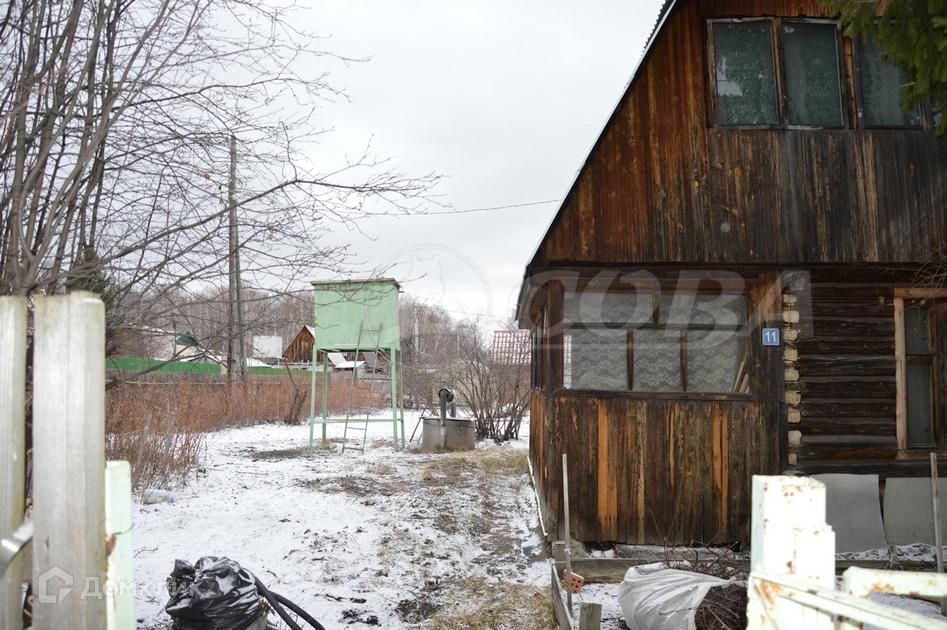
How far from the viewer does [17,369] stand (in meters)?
1.72

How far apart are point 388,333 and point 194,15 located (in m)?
9.62

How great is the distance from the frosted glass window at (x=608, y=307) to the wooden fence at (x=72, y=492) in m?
5.20

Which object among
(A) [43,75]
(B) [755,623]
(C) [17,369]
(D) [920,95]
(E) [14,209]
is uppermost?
(D) [920,95]

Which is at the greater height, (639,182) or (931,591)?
(639,182)

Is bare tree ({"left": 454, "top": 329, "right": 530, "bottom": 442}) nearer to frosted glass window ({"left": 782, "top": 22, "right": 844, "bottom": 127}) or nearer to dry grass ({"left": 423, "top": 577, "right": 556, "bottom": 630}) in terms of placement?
dry grass ({"left": 423, "top": 577, "right": 556, "bottom": 630})

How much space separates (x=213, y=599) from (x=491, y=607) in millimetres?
2336

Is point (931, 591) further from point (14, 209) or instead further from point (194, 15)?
point (194, 15)

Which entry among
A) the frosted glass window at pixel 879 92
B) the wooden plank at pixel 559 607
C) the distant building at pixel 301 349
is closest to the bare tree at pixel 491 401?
the frosted glass window at pixel 879 92

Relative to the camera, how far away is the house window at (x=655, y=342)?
6.37 metres

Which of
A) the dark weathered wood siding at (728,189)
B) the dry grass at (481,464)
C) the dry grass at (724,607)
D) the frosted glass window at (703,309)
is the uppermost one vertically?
the dark weathered wood siding at (728,189)

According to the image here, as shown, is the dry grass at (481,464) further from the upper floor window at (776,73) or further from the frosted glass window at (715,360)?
the upper floor window at (776,73)

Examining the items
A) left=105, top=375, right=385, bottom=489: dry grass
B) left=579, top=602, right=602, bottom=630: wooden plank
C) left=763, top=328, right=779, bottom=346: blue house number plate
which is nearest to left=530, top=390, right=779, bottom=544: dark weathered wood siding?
left=763, top=328, right=779, bottom=346: blue house number plate

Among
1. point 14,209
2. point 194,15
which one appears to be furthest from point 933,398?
point 14,209

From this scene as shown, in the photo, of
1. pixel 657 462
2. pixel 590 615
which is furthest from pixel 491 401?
pixel 590 615
